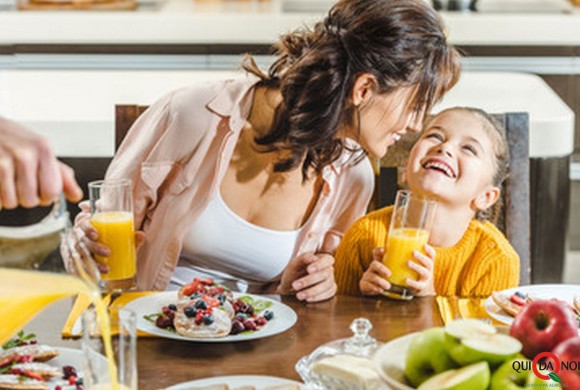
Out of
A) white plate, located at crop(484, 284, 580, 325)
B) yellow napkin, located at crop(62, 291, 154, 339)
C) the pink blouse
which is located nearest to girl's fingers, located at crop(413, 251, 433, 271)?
white plate, located at crop(484, 284, 580, 325)

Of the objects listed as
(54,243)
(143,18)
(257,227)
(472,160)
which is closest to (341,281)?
(257,227)

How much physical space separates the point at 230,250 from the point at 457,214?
483mm

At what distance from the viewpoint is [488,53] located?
14.7 ft

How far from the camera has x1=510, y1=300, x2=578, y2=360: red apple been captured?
4.43 feet

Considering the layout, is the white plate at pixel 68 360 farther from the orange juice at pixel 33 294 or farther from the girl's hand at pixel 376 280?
the girl's hand at pixel 376 280

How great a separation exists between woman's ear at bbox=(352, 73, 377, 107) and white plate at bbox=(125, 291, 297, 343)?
0.48m

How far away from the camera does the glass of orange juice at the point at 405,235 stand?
187 cm

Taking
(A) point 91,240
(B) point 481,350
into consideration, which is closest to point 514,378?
(B) point 481,350

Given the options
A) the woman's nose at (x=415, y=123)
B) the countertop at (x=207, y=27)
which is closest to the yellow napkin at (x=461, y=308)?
the woman's nose at (x=415, y=123)

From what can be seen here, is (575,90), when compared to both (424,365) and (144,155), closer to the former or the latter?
(144,155)

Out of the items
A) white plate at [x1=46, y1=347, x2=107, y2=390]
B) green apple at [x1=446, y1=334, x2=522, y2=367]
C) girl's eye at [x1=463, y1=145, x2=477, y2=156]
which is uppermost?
girl's eye at [x1=463, y1=145, x2=477, y2=156]

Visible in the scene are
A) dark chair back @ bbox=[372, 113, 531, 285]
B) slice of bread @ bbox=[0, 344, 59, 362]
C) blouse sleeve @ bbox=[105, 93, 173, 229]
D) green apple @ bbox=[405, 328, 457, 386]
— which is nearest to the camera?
green apple @ bbox=[405, 328, 457, 386]

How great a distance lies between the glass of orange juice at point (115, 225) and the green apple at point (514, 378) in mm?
816

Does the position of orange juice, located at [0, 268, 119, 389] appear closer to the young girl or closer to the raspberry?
the raspberry
